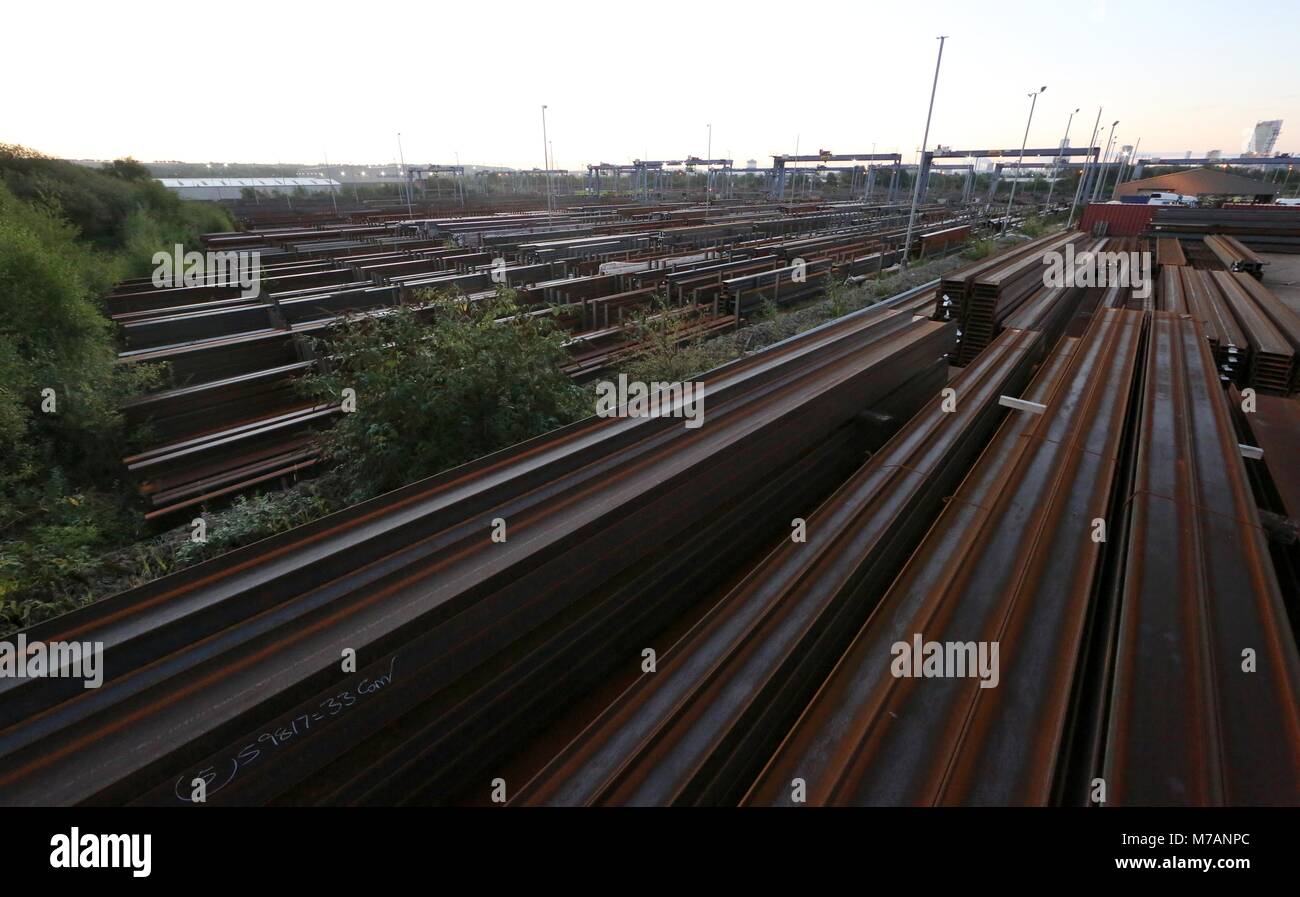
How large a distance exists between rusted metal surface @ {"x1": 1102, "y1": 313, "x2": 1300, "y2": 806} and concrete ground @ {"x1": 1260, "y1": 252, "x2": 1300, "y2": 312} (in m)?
15.9

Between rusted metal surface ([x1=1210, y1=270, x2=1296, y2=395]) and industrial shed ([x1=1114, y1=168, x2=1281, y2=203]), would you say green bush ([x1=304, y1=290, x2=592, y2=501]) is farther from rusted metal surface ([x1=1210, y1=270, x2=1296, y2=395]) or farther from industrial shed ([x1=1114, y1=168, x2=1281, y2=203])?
industrial shed ([x1=1114, y1=168, x2=1281, y2=203])

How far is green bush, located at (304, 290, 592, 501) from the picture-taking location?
4.19 m

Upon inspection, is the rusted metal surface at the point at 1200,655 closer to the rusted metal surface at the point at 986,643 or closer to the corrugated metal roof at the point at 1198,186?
the rusted metal surface at the point at 986,643

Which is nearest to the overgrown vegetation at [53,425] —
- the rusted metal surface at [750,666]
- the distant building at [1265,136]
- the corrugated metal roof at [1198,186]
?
the rusted metal surface at [750,666]

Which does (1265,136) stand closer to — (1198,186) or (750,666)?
(1198,186)

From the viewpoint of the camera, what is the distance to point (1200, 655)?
226cm

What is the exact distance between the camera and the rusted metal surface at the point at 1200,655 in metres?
1.82

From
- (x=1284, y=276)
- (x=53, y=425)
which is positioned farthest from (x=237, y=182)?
(x=1284, y=276)

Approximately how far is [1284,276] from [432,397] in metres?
26.5

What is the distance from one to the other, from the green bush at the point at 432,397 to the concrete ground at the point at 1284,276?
18.9m

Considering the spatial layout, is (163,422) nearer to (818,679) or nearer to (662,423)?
(662,423)

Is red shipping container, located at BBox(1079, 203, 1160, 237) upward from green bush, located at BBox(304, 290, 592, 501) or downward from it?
upward

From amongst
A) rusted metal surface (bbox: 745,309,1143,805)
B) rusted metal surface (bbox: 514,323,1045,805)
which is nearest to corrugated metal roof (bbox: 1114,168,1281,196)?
rusted metal surface (bbox: 745,309,1143,805)
